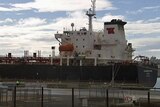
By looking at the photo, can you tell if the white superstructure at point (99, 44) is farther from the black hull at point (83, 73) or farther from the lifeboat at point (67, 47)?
the black hull at point (83, 73)

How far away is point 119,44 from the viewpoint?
7919cm

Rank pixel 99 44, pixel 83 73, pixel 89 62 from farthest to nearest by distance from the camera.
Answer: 1. pixel 99 44
2. pixel 89 62
3. pixel 83 73

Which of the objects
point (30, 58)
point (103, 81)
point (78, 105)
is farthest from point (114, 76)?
point (78, 105)

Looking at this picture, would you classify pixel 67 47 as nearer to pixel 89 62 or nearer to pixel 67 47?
pixel 67 47

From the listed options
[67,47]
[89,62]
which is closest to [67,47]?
[67,47]

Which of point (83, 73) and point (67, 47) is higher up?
point (67, 47)

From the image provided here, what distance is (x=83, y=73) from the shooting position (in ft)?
240

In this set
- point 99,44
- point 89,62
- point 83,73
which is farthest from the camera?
point 99,44

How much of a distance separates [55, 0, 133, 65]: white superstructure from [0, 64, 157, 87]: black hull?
12.5 ft

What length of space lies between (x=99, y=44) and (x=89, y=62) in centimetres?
553

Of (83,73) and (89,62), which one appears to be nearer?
(83,73)

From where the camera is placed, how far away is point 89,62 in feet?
249

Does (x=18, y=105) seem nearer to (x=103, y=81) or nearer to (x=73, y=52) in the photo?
(x=103, y=81)

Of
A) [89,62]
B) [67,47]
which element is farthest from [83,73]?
[67,47]
